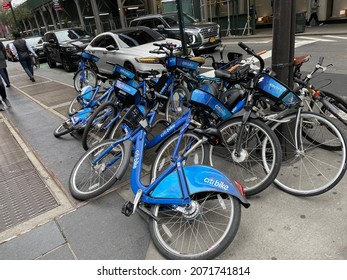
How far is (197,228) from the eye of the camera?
8.91 ft

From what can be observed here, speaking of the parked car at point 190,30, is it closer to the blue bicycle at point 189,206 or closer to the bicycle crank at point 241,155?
the bicycle crank at point 241,155

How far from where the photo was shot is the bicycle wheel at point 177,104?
486cm

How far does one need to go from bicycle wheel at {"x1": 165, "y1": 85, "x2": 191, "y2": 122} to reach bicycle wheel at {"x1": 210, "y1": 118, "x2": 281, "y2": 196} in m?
1.41

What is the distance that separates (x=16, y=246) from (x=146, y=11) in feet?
87.3

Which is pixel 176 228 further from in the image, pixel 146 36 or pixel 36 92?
pixel 36 92

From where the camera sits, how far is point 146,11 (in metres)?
26.3

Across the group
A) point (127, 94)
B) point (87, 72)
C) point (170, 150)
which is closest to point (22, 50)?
point (87, 72)

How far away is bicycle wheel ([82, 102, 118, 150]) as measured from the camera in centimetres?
433

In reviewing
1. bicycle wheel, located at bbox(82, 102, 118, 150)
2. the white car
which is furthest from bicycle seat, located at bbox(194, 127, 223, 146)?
the white car

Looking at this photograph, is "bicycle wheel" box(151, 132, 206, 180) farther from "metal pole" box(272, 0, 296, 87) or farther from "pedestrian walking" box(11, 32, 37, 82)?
"pedestrian walking" box(11, 32, 37, 82)

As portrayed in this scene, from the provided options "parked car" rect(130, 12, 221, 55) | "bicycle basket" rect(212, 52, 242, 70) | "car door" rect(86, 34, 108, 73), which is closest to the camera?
"bicycle basket" rect(212, 52, 242, 70)

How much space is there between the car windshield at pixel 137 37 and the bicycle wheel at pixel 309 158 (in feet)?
22.1

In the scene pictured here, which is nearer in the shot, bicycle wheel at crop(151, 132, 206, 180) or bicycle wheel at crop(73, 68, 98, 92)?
bicycle wheel at crop(151, 132, 206, 180)
